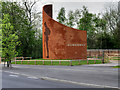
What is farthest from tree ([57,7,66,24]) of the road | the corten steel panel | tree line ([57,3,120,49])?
the road

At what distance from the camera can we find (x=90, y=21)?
68875 millimetres

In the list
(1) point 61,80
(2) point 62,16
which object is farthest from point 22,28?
(1) point 61,80

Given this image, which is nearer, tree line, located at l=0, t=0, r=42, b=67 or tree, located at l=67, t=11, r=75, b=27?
tree line, located at l=0, t=0, r=42, b=67

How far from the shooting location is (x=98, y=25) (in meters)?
69.5

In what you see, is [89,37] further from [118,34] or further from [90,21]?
[118,34]

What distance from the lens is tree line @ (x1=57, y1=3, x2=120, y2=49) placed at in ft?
209

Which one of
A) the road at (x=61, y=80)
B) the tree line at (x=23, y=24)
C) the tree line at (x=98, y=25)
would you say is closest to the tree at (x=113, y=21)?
the tree line at (x=98, y=25)

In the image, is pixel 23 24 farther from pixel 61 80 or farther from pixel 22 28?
pixel 61 80

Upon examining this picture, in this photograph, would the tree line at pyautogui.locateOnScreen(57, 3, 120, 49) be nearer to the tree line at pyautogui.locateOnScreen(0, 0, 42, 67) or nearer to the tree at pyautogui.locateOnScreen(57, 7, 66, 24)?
the tree at pyautogui.locateOnScreen(57, 7, 66, 24)

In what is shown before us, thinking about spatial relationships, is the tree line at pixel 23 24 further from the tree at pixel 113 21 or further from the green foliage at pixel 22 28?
the tree at pixel 113 21

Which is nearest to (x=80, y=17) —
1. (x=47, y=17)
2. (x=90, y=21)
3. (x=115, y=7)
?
(x=90, y=21)

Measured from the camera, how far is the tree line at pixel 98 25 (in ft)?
209

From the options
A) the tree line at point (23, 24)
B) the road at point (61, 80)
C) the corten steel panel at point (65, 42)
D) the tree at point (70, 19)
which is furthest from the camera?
the tree at point (70, 19)

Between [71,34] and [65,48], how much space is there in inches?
106
